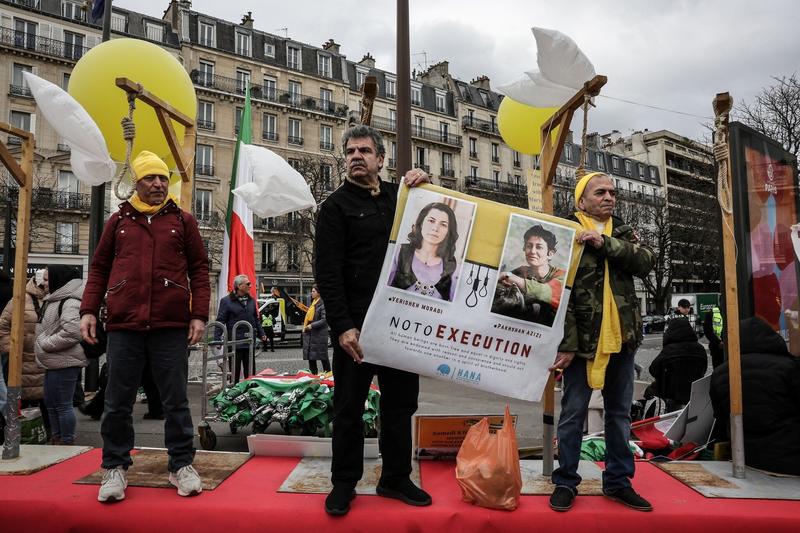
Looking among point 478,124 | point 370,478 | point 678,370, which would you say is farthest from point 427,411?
point 478,124

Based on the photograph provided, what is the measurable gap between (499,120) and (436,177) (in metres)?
44.0

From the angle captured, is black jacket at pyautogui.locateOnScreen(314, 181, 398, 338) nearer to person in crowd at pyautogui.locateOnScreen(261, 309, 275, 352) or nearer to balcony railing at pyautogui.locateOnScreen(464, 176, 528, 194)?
person in crowd at pyautogui.locateOnScreen(261, 309, 275, 352)

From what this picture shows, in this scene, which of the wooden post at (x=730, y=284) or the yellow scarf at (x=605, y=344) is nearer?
the yellow scarf at (x=605, y=344)

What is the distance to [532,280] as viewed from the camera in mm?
3375

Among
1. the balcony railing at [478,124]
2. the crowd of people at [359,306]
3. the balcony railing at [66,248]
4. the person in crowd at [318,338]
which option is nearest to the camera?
the crowd of people at [359,306]

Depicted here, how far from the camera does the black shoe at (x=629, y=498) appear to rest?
310cm

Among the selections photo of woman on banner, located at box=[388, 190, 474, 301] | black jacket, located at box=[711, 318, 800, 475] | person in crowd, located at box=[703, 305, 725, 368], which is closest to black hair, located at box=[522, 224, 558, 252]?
photo of woman on banner, located at box=[388, 190, 474, 301]

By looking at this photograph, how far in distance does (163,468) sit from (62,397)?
1.82 meters

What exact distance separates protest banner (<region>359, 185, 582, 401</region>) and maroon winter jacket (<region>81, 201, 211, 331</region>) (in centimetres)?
119

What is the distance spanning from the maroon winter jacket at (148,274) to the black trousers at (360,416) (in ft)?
3.28

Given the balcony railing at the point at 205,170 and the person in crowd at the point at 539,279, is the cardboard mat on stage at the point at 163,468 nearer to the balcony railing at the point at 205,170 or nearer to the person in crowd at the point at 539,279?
the person in crowd at the point at 539,279

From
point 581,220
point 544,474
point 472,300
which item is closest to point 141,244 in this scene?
point 472,300

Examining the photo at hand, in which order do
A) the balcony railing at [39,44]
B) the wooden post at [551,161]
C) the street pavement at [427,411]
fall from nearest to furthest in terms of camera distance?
the wooden post at [551,161], the street pavement at [427,411], the balcony railing at [39,44]

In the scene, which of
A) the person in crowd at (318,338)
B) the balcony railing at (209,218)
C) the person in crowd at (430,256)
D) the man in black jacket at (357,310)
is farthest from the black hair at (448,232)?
the balcony railing at (209,218)
